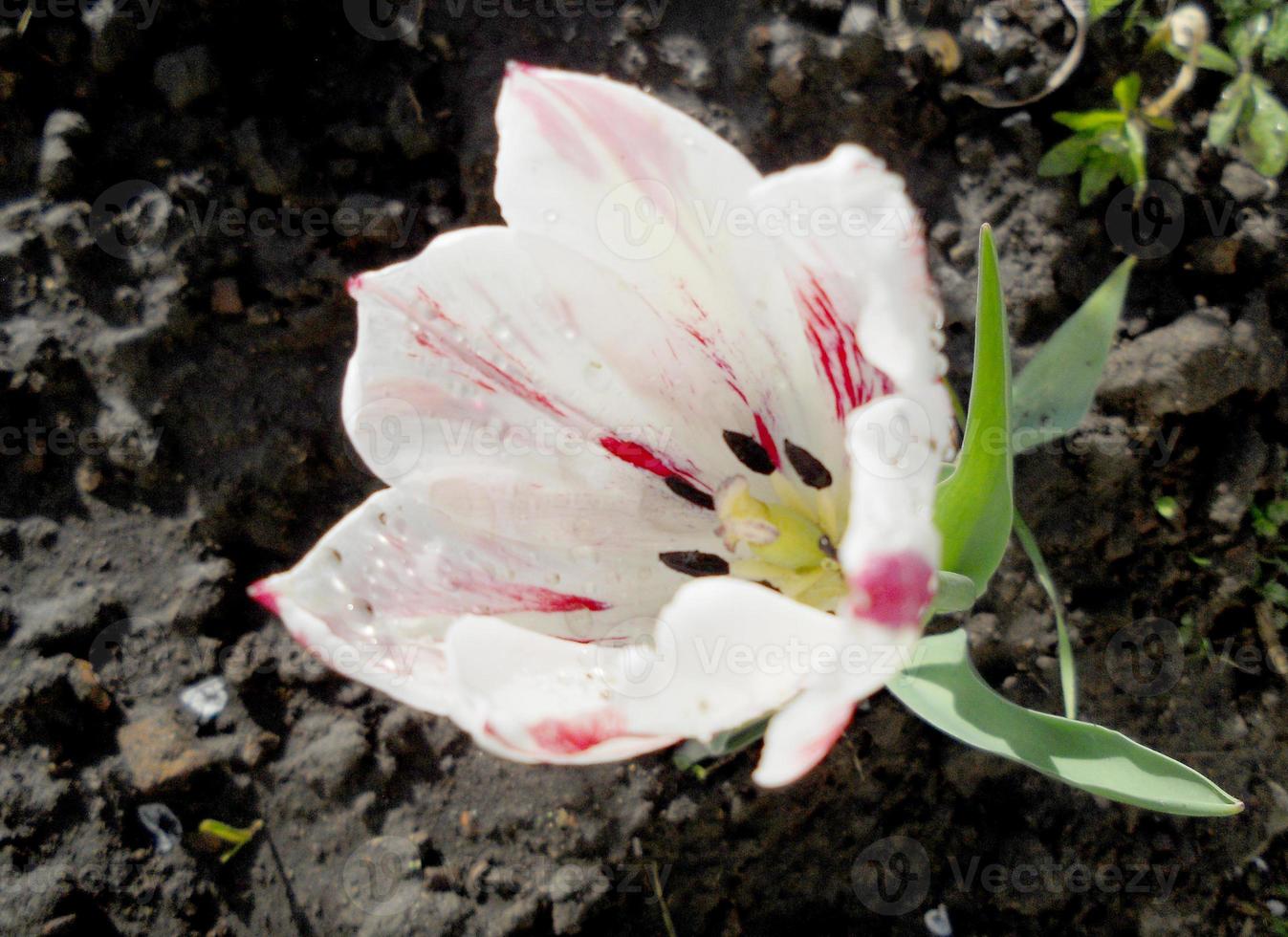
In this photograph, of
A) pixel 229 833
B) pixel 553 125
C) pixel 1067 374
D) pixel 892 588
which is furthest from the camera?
pixel 229 833

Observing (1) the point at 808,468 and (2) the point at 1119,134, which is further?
(2) the point at 1119,134

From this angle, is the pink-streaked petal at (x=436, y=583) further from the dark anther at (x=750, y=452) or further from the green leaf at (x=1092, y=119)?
the green leaf at (x=1092, y=119)

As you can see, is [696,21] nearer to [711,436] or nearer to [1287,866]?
[711,436]

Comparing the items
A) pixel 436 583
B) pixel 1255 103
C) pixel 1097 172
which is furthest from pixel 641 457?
pixel 1255 103

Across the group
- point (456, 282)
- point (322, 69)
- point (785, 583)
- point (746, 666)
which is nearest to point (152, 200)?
point (322, 69)

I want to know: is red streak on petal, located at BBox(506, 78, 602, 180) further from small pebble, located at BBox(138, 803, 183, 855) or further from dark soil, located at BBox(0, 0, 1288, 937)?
small pebble, located at BBox(138, 803, 183, 855)

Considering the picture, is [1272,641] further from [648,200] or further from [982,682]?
[648,200]

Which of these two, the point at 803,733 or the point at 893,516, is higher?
the point at 893,516
